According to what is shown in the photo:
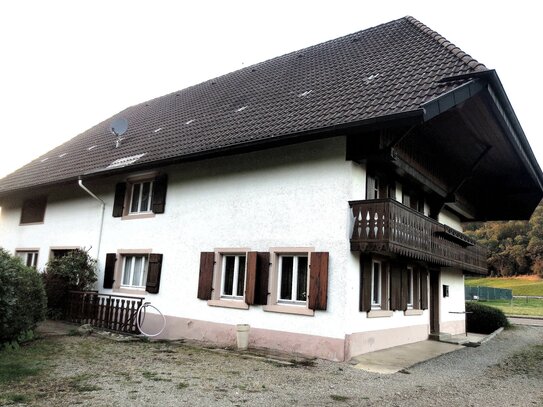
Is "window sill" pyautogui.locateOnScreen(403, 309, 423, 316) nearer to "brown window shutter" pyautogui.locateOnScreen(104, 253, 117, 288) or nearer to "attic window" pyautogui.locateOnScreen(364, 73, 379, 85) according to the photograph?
"attic window" pyautogui.locateOnScreen(364, 73, 379, 85)

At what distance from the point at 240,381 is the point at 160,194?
7.29m

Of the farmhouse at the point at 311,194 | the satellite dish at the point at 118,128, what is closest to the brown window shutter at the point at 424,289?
the farmhouse at the point at 311,194

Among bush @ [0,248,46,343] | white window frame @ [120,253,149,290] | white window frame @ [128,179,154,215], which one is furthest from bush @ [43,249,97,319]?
bush @ [0,248,46,343]

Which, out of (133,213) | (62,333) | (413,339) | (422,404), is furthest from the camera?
(133,213)

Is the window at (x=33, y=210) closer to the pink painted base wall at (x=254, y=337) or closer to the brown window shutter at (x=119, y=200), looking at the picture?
the brown window shutter at (x=119, y=200)

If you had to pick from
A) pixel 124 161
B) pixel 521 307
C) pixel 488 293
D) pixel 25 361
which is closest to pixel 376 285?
pixel 25 361

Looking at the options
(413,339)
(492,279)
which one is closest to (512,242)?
(492,279)

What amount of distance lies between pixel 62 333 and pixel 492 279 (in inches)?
3123

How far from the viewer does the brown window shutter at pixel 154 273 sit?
40.0 feet

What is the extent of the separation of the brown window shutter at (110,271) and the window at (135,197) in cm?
129

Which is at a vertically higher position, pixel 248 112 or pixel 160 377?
pixel 248 112

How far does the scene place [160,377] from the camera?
6699 mm

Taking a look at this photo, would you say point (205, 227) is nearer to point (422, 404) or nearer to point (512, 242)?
point (422, 404)

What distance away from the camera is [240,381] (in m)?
6.70
